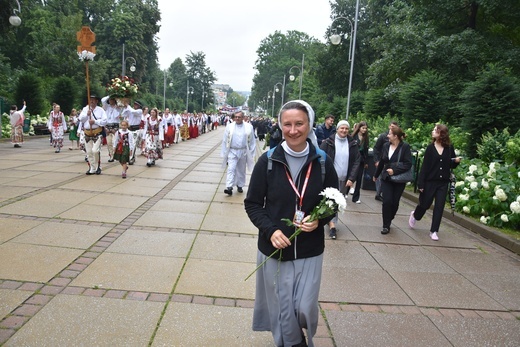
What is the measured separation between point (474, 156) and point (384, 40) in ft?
50.4

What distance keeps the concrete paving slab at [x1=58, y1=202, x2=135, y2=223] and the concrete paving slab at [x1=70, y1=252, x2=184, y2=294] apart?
173 centimetres

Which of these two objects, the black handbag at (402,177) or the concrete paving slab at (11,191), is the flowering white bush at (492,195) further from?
the concrete paving slab at (11,191)

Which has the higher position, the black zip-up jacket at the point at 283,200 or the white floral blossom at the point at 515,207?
the black zip-up jacket at the point at 283,200

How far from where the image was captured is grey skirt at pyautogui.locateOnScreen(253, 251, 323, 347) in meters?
2.75

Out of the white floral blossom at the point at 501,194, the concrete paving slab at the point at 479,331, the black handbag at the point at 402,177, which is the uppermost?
the black handbag at the point at 402,177

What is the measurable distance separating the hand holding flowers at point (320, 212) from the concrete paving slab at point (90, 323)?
144cm

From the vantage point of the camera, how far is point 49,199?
7.73m

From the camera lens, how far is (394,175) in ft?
23.1

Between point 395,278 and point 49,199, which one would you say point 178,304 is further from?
point 49,199

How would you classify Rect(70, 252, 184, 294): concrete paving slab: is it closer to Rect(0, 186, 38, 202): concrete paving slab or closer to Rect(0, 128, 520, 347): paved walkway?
Rect(0, 128, 520, 347): paved walkway

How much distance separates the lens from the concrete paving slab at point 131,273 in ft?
13.9

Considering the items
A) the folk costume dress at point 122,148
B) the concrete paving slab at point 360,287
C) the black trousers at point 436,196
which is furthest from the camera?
the folk costume dress at point 122,148

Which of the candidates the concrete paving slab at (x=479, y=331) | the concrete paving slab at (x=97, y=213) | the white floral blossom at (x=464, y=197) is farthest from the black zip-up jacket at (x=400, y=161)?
the concrete paving slab at (x=97, y=213)

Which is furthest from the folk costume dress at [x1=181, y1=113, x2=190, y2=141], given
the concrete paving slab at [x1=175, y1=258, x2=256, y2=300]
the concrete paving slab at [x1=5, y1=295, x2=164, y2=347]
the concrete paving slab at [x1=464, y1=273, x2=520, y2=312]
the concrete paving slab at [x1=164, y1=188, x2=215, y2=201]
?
the concrete paving slab at [x1=5, y1=295, x2=164, y2=347]
